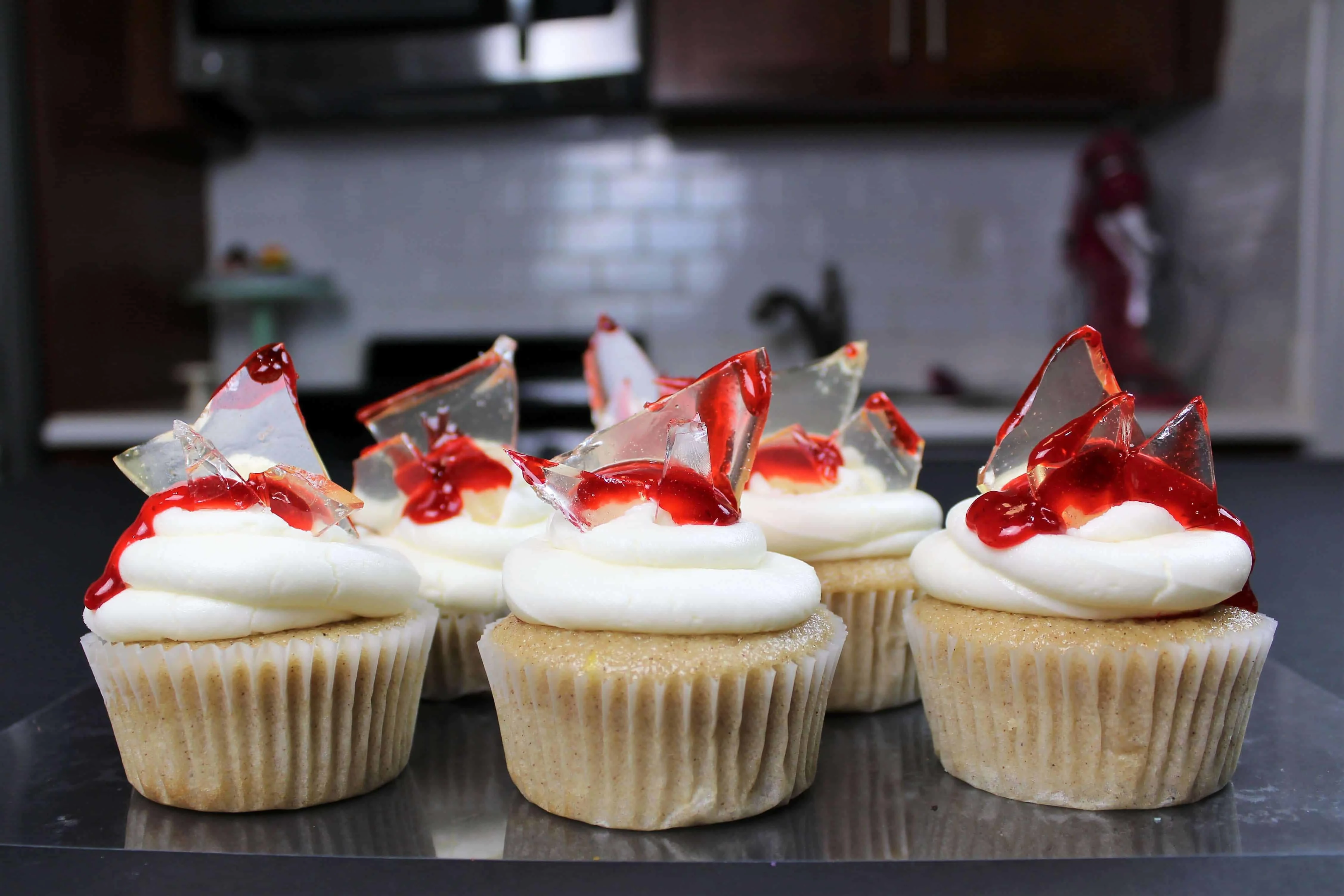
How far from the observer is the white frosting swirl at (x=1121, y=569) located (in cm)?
107

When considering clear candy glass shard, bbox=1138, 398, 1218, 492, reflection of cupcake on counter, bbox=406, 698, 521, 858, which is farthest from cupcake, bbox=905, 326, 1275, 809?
reflection of cupcake on counter, bbox=406, 698, 521, 858

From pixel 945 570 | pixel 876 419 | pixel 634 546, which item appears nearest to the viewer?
pixel 634 546

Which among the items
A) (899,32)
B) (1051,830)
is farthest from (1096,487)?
(899,32)

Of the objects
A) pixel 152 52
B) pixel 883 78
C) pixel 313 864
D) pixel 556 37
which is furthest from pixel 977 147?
pixel 313 864

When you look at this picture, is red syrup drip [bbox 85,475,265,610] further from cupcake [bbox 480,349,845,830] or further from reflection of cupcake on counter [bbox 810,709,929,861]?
reflection of cupcake on counter [bbox 810,709,929,861]

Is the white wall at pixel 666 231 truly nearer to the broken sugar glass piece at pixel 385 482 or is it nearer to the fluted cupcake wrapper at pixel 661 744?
the broken sugar glass piece at pixel 385 482

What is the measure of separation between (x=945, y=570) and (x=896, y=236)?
9.66 feet

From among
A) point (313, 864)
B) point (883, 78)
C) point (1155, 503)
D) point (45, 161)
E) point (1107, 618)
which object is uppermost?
point (883, 78)

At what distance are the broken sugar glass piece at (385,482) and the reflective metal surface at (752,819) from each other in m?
0.37

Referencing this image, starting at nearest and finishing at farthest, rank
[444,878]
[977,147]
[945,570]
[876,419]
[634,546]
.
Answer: [444,878]
[634,546]
[945,570]
[876,419]
[977,147]

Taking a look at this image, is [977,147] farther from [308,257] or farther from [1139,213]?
[308,257]

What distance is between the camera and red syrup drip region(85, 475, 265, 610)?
111 centimetres

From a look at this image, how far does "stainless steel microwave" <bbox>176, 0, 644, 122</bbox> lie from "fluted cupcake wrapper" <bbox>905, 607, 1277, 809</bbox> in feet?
8.69

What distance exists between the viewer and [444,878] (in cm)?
85
